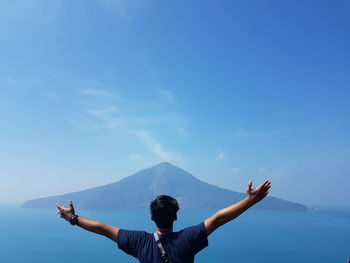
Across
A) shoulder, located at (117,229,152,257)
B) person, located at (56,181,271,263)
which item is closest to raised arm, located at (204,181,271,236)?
person, located at (56,181,271,263)

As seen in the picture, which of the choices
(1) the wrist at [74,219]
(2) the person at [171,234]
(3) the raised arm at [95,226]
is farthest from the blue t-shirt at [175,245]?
(1) the wrist at [74,219]

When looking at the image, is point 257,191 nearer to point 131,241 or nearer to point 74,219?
point 131,241

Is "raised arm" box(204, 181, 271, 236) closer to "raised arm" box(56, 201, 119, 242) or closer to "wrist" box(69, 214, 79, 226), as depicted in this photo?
"raised arm" box(56, 201, 119, 242)

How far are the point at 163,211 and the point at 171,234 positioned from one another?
18cm

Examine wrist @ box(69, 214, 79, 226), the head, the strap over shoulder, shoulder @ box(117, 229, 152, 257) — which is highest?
wrist @ box(69, 214, 79, 226)

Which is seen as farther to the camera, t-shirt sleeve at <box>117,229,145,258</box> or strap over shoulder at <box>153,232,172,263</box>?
t-shirt sleeve at <box>117,229,145,258</box>

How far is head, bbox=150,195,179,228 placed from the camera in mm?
2162

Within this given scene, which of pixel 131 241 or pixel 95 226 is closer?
pixel 131 241

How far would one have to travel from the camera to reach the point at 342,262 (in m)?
72.2

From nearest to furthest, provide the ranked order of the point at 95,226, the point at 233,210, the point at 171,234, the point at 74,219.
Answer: the point at 233,210
the point at 171,234
the point at 95,226
the point at 74,219

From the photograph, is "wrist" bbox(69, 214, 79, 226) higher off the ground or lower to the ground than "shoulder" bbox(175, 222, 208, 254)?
higher

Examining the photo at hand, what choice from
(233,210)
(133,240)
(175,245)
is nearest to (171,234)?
(175,245)

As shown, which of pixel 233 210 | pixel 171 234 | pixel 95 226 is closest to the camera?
pixel 233 210

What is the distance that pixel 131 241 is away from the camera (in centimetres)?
223
